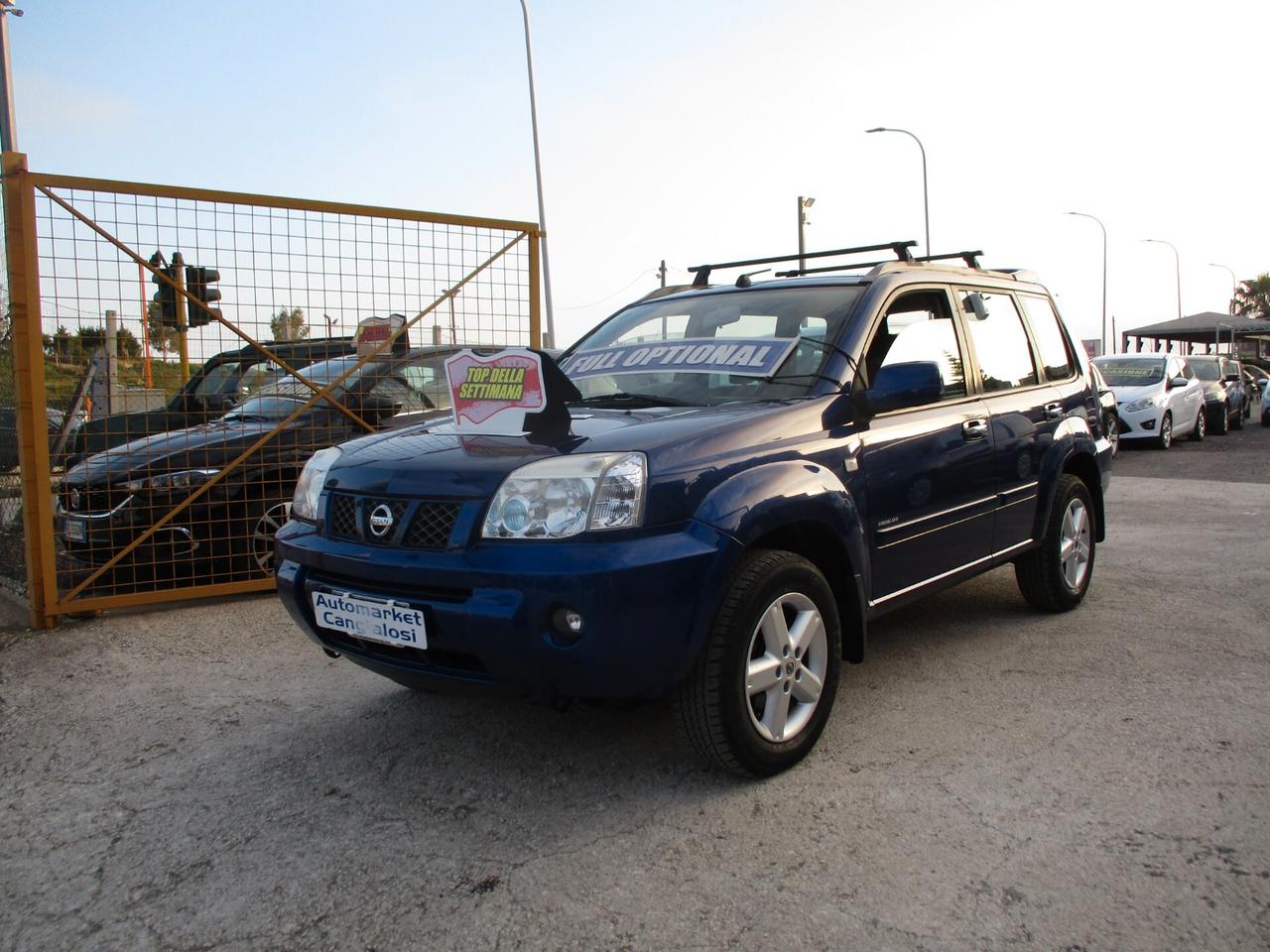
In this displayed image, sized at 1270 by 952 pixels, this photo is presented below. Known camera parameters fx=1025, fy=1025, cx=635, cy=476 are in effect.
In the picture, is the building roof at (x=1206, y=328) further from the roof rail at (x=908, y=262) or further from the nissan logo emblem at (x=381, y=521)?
the nissan logo emblem at (x=381, y=521)

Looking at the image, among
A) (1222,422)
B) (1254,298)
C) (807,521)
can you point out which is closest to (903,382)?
(807,521)

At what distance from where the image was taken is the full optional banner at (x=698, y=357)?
381cm

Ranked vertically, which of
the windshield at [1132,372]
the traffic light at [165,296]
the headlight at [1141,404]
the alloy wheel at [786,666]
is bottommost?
the alloy wheel at [786,666]

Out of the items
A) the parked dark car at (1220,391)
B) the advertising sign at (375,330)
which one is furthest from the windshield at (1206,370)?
the advertising sign at (375,330)

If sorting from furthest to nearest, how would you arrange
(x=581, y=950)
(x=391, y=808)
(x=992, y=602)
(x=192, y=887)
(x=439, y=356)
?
(x=439, y=356) < (x=992, y=602) < (x=391, y=808) < (x=192, y=887) < (x=581, y=950)

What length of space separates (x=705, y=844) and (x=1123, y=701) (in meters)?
1.97

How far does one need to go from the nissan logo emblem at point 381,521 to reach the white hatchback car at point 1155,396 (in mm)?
15012

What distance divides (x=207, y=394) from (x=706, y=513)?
3.85m

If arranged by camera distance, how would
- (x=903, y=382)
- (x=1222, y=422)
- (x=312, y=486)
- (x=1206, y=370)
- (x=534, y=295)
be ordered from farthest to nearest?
(x=1206, y=370)
(x=1222, y=422)
(x=534, y=295)
(x=312, y=486)
(x=903, y=382)

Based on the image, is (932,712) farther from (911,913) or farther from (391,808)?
(391,808)

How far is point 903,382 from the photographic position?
11.7ft

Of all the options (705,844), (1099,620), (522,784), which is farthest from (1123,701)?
(522,784)

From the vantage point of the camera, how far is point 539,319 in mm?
7133

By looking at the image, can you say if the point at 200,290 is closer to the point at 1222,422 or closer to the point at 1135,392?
the point at 1135,392
